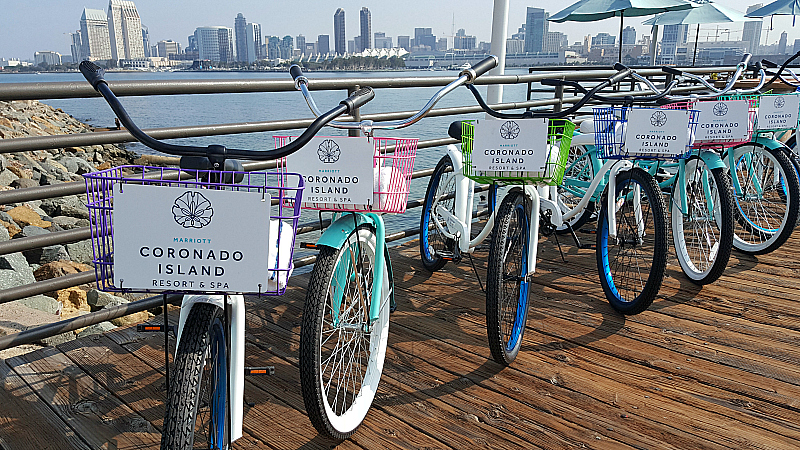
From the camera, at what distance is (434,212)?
10.5 ft

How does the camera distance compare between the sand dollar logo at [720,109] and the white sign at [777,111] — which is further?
the white sign at [777,111]

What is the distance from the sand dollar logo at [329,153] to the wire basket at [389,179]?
0.11 m

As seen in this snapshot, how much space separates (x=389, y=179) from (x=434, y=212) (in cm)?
148

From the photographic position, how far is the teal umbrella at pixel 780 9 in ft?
32.8

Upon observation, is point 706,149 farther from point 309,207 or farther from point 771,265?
point 309,207

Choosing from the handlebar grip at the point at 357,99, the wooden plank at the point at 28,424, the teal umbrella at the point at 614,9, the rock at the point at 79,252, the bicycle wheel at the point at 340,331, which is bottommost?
the rock at the point at 79,252

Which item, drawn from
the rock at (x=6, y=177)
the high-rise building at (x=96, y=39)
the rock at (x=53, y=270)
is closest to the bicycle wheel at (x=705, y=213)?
the rock at (x=53, y=270)

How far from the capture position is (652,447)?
1.77m

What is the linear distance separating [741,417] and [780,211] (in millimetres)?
2789

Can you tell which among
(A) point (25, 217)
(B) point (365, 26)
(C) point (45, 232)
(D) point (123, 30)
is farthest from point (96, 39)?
(C) point (45, 232)

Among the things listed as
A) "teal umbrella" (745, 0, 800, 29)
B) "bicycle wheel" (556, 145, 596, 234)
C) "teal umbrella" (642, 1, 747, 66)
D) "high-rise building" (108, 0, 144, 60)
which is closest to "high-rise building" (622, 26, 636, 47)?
"teal umbrella" (642, 1, 747, 66)

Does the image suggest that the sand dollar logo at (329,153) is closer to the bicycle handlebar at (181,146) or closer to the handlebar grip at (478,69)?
the bicycle handlebar at (181,146)

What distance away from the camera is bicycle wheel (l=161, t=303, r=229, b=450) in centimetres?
112

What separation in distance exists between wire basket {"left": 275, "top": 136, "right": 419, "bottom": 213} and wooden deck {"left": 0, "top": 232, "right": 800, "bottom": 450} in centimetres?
69
